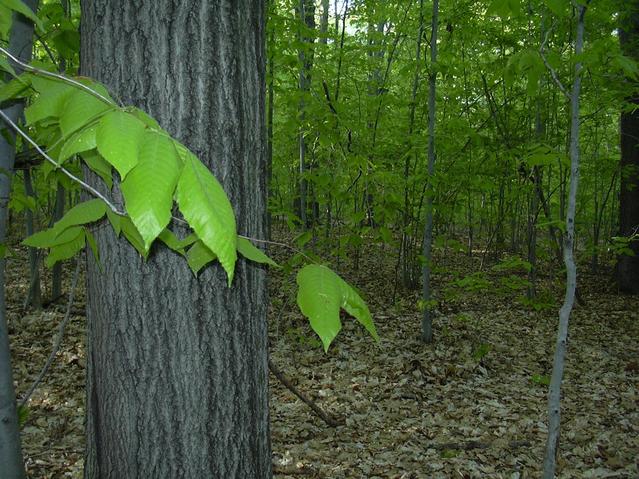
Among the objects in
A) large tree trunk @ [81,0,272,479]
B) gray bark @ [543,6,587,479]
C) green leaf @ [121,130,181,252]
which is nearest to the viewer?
green leaf @ [121,130,181,252]

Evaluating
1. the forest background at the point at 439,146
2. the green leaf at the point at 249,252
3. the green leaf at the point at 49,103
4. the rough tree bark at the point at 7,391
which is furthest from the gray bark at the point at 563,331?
the rough tree bark at the point at 7,391

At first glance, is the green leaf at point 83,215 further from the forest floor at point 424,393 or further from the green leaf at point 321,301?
the forest floor at point 424,393

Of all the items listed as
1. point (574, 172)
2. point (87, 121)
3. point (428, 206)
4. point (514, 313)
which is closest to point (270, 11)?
point (428, 206)

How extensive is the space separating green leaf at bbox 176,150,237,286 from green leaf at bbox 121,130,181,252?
0.02 meters

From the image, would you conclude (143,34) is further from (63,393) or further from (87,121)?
(63,393)

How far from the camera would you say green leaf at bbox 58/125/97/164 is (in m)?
0.76

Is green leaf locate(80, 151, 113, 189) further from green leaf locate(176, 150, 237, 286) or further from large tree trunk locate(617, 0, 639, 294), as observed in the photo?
large tree trunk locate(617, 0, 639, 294)

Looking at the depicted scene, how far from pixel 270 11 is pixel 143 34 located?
13.8ft

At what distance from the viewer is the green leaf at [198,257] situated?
118 centimetres

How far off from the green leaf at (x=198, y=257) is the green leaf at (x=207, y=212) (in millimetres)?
469

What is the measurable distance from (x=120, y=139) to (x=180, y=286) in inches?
28.1

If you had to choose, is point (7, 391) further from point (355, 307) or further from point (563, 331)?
point (563, 331)

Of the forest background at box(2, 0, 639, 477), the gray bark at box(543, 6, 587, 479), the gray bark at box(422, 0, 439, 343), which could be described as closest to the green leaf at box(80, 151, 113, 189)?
the forest background at box(2, 0, 639, 477)

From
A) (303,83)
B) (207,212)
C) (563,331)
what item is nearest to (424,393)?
(563,331)
